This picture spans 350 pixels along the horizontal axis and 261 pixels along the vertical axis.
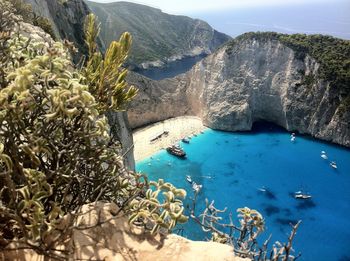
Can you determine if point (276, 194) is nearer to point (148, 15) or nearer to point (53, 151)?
point (53, 151)

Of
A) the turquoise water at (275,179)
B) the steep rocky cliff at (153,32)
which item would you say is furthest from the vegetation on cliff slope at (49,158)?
the steep rocky cliff at (153,32)

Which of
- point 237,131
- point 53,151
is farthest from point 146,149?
point 53,151

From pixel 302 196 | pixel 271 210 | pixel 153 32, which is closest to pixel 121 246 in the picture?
pixel 271 210

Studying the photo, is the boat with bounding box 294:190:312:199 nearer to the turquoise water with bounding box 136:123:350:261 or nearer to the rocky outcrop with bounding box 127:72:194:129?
the turquoise water with bounding box 136:123:350:261

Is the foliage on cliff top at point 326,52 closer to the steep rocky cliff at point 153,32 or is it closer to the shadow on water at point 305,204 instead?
the shadow on water at point 305,204

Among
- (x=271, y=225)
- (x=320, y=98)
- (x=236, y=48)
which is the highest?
(x=236, y=48)

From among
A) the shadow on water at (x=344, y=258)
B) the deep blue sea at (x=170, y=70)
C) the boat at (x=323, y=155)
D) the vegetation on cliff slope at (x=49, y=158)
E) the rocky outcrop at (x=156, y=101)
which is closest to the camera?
the vegetation on cliff slope at (x=49, y=158)
